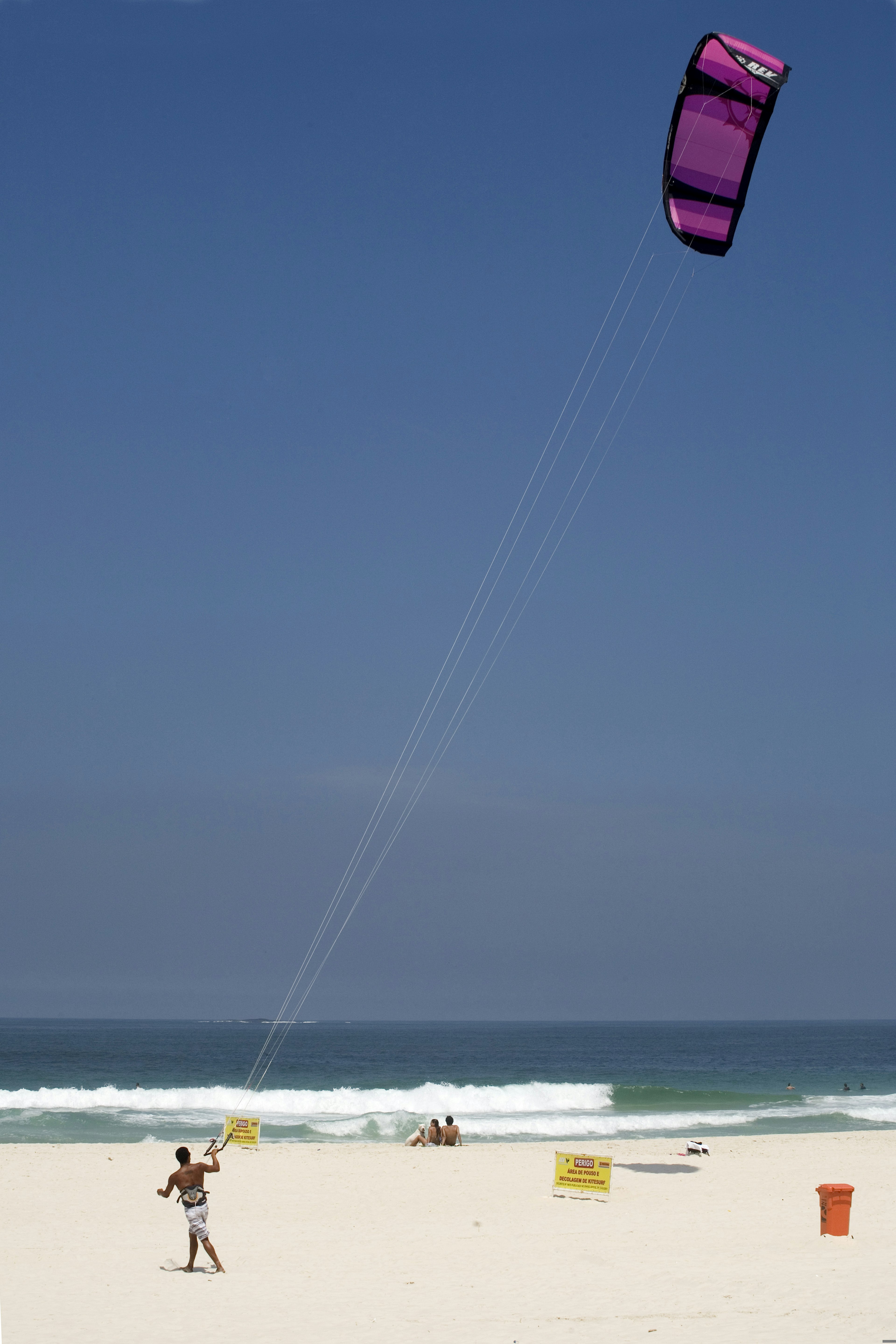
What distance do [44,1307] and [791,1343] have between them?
5.27m

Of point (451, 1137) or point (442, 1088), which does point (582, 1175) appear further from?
point (442, 1088)

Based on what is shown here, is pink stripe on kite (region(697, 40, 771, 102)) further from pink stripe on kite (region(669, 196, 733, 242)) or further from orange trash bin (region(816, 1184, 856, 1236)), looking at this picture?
orange trash bin (region(816, 1184, 856, 1236))

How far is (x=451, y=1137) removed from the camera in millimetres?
19562

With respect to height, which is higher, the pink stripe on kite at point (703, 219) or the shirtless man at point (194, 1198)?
the pink stripe on kite at point (703, 219)

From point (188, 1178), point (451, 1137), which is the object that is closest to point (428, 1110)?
point (451, 1137)

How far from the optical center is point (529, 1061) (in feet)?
204

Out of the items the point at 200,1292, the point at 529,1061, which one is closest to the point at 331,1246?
the point at 200,1292

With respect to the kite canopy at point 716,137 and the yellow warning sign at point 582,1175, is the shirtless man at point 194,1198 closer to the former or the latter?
the yellow warning sign at point 582,1175

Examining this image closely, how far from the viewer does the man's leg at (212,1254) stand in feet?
31.1

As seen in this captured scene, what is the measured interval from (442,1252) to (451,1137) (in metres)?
9.08

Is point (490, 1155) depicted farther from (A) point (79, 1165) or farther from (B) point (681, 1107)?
(B) point (681, 1107)

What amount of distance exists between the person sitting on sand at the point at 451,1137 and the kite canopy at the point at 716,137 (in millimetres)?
14619

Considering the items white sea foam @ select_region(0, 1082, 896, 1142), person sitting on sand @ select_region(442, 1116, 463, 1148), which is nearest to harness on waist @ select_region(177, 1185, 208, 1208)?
person sitting on sand @ select_region(442, 1116, 463, 1148)

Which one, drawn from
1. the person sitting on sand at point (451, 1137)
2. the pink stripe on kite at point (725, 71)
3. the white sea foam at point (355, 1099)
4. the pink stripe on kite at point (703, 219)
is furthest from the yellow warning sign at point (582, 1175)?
the white sea foam at point (355, 1099)
